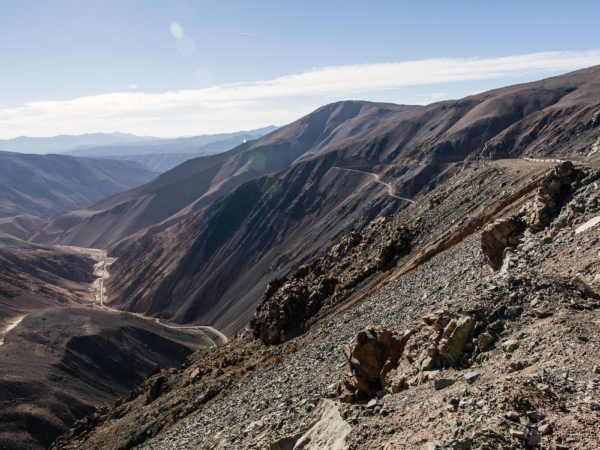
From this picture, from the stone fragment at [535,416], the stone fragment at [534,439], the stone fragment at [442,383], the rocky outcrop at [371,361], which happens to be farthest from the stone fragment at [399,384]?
the stone fragment at [534,439]

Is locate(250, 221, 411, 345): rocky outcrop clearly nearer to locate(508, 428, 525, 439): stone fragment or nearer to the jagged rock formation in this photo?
locate(508, 428, 525, 439): stone fragment

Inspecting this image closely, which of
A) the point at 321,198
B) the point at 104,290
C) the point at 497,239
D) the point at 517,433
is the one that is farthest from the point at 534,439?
the point at 104,290

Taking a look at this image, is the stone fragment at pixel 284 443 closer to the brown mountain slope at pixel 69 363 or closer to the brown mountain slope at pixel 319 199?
the brown mountain slope at pixel 69 363

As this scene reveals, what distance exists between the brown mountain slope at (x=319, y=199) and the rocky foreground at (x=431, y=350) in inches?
1536

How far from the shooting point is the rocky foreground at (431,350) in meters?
9.30

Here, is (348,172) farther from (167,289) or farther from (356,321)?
(356,321)

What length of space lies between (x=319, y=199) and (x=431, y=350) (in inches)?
3785

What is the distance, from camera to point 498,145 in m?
80.8

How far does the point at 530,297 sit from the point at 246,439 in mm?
11207

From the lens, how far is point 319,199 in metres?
109

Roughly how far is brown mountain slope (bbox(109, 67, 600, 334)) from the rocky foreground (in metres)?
39.0

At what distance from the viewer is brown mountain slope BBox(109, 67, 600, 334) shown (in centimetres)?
7931

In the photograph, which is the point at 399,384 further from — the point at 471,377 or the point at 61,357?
the point at 61,357

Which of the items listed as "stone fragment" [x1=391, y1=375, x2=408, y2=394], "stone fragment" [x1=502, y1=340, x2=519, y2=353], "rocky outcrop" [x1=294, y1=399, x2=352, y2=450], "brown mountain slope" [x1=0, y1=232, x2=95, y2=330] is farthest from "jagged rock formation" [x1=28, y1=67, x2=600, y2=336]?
"rocky outcrop" [x1=294, y1=399, x2=352, y2=450]
